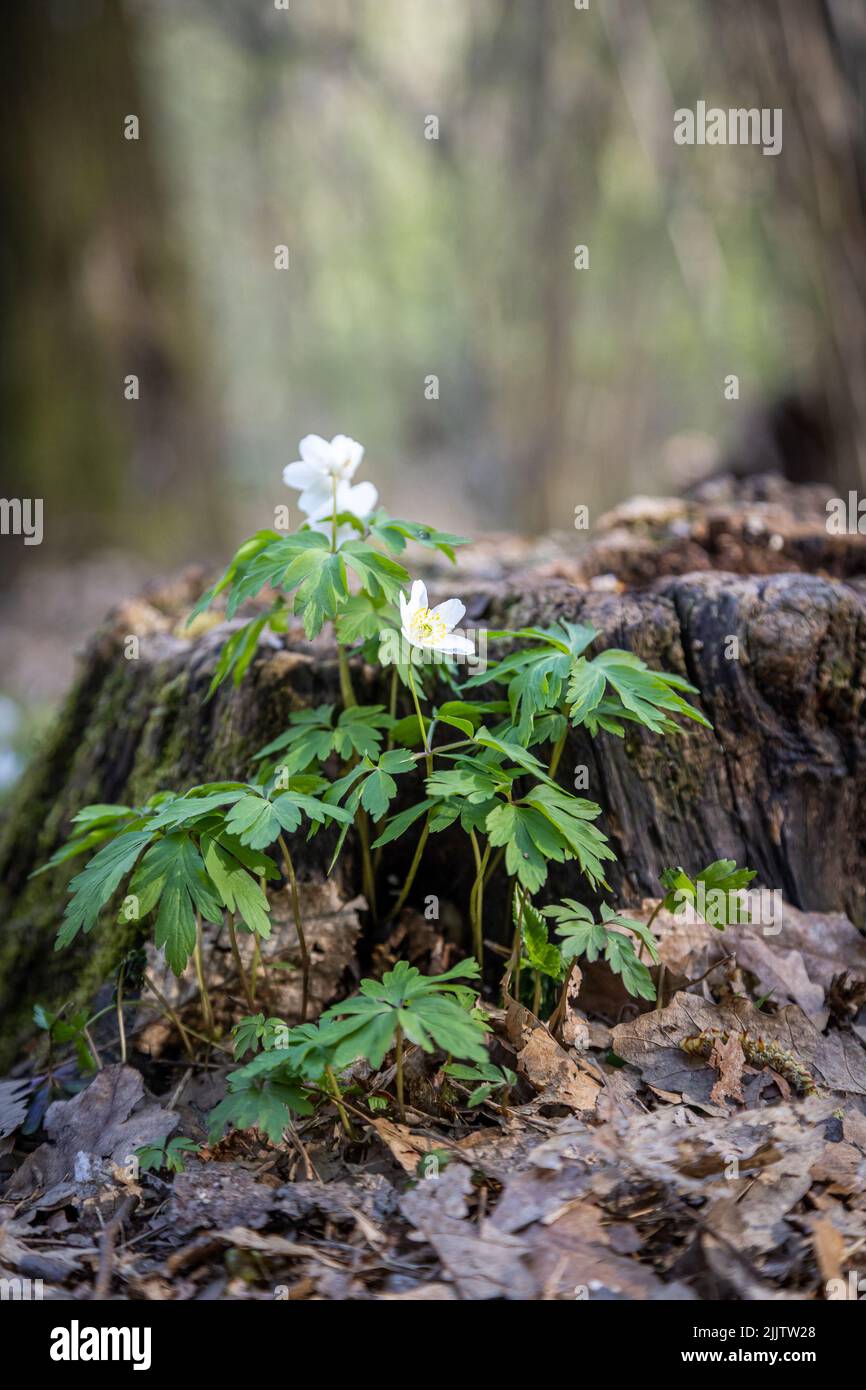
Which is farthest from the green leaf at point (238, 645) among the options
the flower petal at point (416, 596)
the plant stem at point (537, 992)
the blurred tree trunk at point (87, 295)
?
the blurred tree trunk at point (87, 295)

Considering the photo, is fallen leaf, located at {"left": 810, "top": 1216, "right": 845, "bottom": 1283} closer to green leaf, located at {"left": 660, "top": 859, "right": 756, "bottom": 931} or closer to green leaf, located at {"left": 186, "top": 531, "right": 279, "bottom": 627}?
green leaf, located at {"left": 660, "top": 859, "right": 756, "bottom": 931}

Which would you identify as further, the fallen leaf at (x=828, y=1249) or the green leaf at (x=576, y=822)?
the green leaf at (x=576, y=822)

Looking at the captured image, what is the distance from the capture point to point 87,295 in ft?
22.4

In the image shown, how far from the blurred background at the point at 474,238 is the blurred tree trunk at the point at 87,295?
0.06 feet

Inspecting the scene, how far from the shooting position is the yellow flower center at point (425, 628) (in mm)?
1909

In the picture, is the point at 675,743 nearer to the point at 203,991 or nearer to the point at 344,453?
the point at 344,453

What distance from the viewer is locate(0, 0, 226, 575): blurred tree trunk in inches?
264

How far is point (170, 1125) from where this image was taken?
6.36 feet

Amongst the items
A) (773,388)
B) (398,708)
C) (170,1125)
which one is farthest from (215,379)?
(170,1125)

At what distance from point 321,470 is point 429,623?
0.47 meters

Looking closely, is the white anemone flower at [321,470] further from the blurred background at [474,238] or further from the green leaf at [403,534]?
the blurred background at [474,238]

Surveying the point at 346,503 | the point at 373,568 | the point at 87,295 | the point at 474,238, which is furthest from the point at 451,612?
the point at 474,238

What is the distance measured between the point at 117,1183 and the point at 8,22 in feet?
24.7
